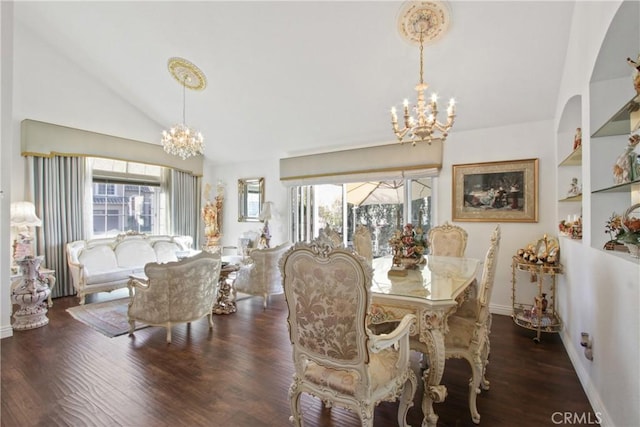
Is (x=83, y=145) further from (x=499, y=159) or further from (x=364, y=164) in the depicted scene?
(x=499, y=159)

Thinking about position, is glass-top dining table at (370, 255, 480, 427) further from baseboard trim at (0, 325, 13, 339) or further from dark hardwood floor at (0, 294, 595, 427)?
baseboard trim at (0, 325, 13, 339)

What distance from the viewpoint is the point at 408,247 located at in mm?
2748

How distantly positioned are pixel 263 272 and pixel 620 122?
12.8 feet

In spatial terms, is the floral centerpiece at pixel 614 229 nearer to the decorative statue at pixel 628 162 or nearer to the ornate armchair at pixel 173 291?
the decorative statue at pixel 628 162

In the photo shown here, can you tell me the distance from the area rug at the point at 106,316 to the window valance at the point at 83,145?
103 inches

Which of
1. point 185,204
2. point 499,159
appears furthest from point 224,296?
point 499,159

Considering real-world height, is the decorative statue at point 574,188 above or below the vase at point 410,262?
above

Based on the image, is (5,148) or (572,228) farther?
(5,148)

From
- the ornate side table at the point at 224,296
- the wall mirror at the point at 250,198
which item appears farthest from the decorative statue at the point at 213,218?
the ornate side table at the point at 224,296

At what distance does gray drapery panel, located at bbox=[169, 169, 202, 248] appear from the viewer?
676 cm

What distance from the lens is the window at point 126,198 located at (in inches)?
229

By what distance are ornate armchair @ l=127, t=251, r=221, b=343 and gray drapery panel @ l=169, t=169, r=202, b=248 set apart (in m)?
3.66

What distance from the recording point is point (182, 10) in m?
3.62

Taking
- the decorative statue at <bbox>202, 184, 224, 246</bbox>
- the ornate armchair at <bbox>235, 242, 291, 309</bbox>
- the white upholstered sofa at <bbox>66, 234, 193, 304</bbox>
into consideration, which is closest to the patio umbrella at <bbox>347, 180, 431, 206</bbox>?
the ornate armchair at <bbox>235, 242, 291, 309</bbox>
